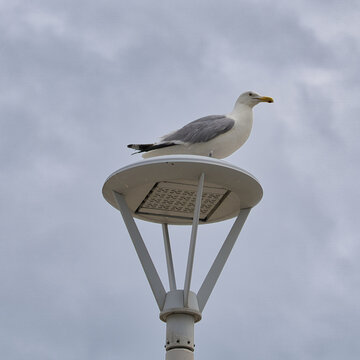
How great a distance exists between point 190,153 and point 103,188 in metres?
2.06

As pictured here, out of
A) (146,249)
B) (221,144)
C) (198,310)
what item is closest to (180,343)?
(198,310)

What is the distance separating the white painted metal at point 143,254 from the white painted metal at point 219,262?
837 millimetres

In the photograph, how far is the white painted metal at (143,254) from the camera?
16.8 meters

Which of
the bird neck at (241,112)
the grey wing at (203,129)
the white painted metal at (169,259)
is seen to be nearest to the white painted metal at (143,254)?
the white painted metal at (169,259)

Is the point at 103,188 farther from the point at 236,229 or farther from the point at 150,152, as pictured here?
the point at 236,229

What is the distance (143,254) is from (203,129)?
3.06 metres

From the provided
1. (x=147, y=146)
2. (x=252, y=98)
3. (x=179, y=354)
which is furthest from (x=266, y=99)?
(x=179, y=354)

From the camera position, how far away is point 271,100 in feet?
60.3

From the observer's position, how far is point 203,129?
57.8 feet

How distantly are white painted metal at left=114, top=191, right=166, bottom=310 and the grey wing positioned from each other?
185cm

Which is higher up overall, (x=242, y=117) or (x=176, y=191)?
(x=242, y=117)

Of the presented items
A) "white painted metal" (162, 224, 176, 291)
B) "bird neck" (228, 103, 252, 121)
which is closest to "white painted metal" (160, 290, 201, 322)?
"white painted metal" (162, 224, 176, 291)

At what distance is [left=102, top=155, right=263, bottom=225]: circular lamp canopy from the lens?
16344 millimetres

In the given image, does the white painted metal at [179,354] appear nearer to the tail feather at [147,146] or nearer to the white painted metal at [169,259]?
the white painted metal at [169,259]
